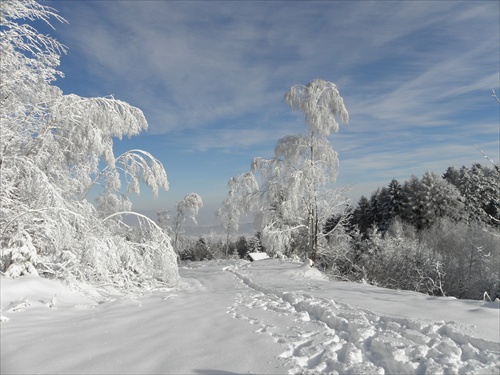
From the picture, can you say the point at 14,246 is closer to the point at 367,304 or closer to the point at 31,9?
the point at 31,9

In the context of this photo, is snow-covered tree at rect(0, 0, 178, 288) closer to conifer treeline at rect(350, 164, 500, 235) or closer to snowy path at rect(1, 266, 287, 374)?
snowy path at rect(1, 266, 287, 374)

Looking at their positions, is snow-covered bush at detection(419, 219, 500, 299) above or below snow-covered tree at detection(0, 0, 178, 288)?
below

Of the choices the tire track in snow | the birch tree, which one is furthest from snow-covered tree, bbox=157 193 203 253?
the tire track in snow

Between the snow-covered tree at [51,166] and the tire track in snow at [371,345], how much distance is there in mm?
3773

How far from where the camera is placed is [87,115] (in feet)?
25.5

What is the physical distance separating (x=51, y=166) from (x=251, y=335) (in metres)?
6.54

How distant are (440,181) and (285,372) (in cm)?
4047

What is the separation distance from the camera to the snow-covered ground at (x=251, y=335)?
135 inches

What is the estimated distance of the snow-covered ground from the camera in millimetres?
3439

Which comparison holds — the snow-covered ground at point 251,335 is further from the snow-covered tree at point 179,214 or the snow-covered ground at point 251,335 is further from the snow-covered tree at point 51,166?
the snow-covered tree at point 179,214

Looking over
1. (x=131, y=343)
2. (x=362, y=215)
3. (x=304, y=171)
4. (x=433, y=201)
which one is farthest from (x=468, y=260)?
(x=131, y=343)

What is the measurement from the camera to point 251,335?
438cm

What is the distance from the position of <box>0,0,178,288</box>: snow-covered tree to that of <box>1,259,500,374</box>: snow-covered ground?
30.9 inches

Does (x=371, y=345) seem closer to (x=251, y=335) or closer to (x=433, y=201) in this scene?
(x=251, y=335)
